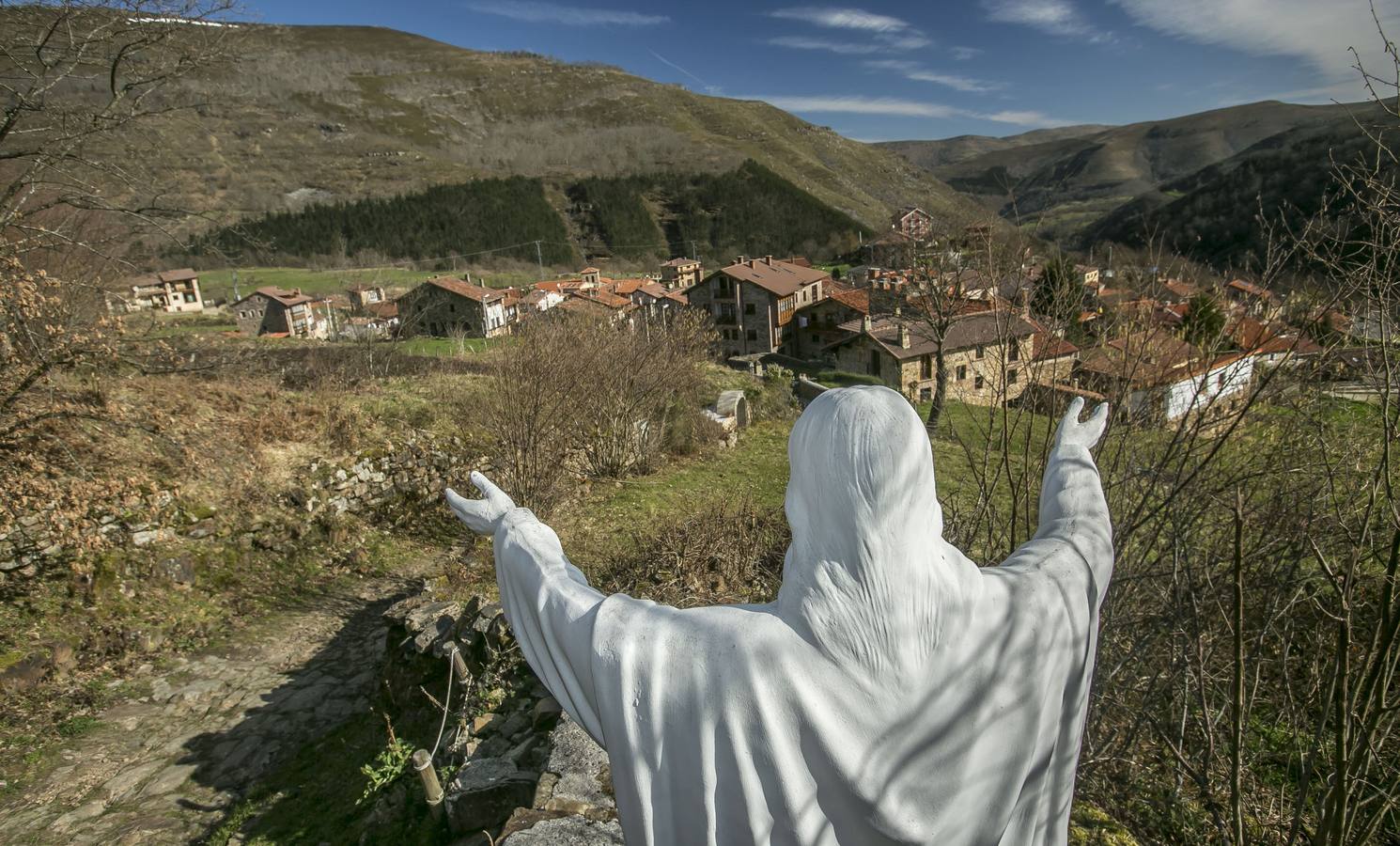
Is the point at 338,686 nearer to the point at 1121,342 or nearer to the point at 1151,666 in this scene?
the point at 1151,666

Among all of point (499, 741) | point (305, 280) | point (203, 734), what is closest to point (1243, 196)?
point (499, 741)

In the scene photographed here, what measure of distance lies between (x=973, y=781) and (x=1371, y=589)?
490cm

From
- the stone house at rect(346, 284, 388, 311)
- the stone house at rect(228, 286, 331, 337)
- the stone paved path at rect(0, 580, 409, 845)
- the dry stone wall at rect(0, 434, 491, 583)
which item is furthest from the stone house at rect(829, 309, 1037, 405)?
the stone house at rect(228, 286, 331, 337)

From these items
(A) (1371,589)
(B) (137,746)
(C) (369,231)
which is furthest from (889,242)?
(C) (369,231)

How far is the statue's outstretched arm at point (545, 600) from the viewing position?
120 centimetres

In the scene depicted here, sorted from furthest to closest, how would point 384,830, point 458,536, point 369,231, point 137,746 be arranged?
point 369,231 < point 458,536 < point 137,746 < point 384,830

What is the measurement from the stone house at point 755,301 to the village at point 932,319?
77 millimetres

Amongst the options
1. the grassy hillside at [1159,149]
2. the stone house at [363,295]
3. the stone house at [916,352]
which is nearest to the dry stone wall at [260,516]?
the stone house at [916,352]

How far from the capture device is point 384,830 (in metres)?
4.10

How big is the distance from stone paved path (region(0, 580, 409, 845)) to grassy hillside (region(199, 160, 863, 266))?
49.8m

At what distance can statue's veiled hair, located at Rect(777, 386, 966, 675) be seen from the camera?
102cm

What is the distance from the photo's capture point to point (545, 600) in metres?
1.25

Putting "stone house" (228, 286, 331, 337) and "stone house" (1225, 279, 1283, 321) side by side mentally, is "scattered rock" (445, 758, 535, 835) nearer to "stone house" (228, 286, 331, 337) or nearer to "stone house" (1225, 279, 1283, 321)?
"stone house" (1225, 279, 1283, 321)

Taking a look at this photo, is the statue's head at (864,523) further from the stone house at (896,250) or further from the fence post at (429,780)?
the stone house at (896,250)
